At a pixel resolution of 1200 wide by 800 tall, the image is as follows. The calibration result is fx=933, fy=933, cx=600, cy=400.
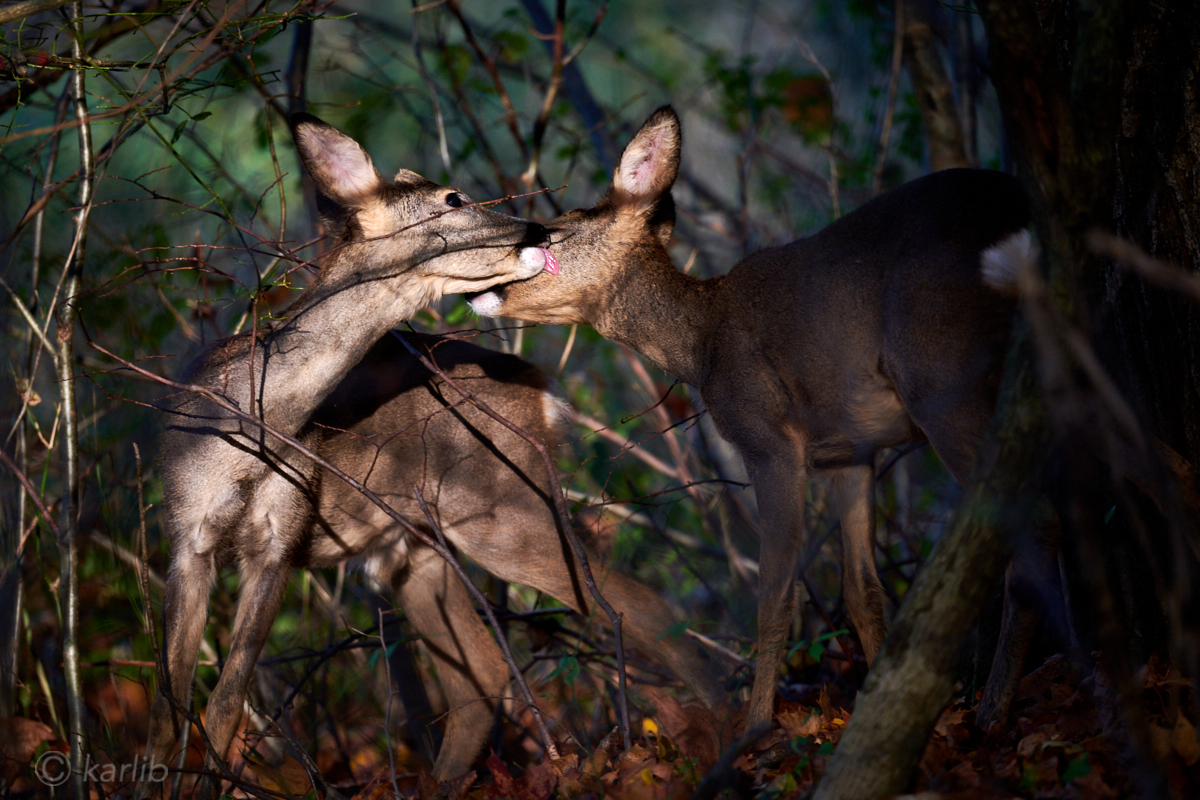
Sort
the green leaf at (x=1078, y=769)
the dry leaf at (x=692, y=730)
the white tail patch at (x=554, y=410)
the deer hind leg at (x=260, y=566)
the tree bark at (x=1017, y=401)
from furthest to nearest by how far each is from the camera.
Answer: the white tail patch at (x=554, y=410) < the deer hind leg at (x=260, y=566) < the dry leaf at (x=692, y=730) < the green leaf at (x=1078, y=769) < the tree bark at (x=1017, y=401)

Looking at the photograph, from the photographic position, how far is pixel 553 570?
14.3ft

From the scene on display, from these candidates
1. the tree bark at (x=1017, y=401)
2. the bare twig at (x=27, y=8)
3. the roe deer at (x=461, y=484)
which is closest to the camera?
the tree bark at (x=1017, y=401)

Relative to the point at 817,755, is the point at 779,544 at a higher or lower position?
higher

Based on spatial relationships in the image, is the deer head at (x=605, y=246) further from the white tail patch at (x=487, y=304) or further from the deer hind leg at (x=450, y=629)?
the deer hind leg at (x=450, y=629)

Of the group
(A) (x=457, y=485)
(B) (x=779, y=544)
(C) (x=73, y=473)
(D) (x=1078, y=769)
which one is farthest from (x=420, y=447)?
(D) (x=1078, y=769)

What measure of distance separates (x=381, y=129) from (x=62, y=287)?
13.4ft

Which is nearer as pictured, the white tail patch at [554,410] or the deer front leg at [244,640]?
the deer front leg at [244,640]

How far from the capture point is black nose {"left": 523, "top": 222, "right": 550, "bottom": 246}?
4168 mm

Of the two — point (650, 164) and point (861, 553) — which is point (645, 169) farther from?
point (861, 553)

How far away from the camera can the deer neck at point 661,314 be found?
4.06m

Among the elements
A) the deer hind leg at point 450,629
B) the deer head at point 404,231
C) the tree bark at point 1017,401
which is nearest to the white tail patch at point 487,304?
the deer head at point 404,231

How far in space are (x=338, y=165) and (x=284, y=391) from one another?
3.34 feet

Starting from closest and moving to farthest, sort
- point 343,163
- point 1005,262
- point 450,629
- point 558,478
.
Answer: point 1005,262
point 558,478
point 343,163
point 450,629

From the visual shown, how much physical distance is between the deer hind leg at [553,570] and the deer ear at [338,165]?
5.19 feet
